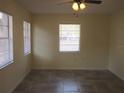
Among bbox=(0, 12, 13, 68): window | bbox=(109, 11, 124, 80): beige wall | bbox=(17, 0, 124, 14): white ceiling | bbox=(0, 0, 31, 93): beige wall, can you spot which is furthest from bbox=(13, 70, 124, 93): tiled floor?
bbox=(17, 0, 124, 14): white ceiling

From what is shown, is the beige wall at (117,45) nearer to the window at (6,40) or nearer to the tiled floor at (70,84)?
the tiled floor at (70,84)

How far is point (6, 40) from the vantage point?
4000mm

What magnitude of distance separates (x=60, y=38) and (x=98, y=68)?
2149mm

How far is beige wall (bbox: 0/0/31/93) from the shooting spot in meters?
3.58

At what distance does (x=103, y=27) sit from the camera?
6727 mm

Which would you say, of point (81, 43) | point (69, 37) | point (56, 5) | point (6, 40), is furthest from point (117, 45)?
point (6, 40)

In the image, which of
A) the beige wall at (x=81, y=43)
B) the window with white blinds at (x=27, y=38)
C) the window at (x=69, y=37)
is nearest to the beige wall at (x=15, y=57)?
the window with white blinds at (x=27, y=38)

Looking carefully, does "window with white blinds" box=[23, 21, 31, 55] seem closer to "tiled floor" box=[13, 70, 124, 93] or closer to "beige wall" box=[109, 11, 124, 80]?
"tiled floor" box=[13, 70, 124, 93]

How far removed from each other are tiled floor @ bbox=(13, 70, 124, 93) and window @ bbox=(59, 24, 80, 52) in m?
1.45

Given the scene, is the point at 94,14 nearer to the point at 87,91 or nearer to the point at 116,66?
the point at 116,66

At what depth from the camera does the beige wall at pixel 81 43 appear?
6629 millimetres

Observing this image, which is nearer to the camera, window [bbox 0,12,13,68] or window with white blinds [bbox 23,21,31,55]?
window [bbox 0,12,13,68]

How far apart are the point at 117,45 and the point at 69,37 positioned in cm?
202

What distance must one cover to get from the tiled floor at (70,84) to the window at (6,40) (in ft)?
3.06
